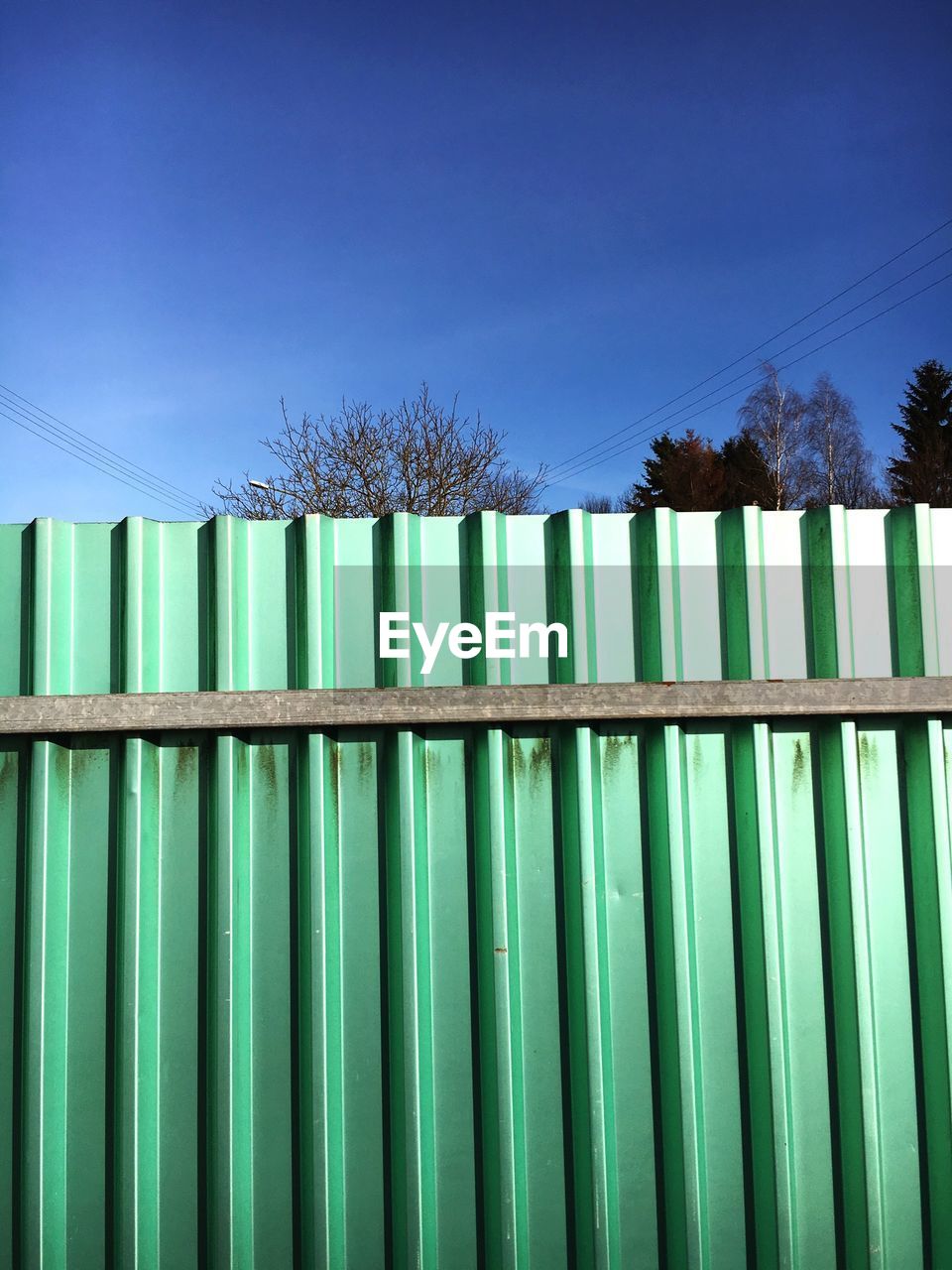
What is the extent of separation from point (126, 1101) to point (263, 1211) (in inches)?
20.1

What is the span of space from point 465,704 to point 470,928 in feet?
2.20

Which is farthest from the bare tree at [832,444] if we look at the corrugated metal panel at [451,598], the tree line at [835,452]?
the corrugated metal panel at [451,598]

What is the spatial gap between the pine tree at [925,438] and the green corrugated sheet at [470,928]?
4161 cm

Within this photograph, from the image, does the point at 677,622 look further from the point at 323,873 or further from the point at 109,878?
the point at 109,878

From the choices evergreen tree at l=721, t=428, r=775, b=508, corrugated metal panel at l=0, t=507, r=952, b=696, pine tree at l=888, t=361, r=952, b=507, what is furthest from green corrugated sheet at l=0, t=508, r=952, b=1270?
pine tree at l=888, t=361, r=952, b=507

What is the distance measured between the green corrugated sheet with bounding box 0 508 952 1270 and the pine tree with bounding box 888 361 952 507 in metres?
41.6

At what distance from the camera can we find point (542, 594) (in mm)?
2549

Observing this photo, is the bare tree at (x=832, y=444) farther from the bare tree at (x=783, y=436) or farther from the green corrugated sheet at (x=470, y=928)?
the green corrugated sheet at (x=470, y=928)

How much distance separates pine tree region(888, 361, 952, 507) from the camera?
39.6m

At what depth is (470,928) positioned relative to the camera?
97.4 inches

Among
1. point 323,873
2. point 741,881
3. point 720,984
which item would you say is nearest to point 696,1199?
point 720,984

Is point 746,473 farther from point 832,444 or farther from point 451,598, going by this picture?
point 451,598

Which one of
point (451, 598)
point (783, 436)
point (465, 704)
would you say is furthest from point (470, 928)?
point (783, 436)

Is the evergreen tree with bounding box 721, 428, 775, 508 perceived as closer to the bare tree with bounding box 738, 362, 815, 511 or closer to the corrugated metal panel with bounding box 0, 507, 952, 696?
the bare tree with bounding box 738, 362, 815, 511
